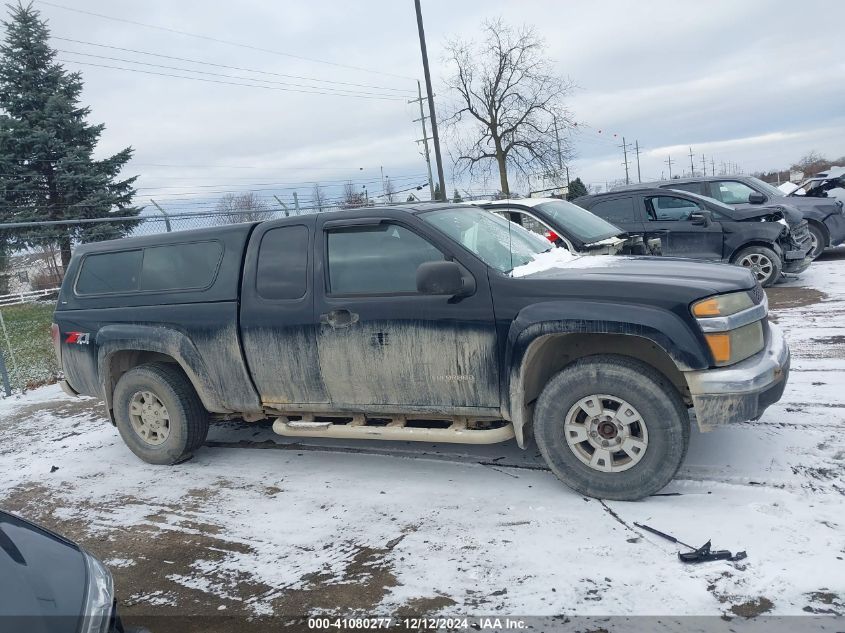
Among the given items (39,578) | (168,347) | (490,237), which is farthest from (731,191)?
(39,578)

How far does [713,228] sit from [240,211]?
8.30 meters

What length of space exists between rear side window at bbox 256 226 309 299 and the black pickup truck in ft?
0.04

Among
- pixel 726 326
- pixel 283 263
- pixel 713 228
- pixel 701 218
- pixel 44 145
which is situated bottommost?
pixel 726 326

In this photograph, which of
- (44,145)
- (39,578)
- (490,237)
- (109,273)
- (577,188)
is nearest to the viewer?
(39,578)

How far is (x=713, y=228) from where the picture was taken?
9930mm

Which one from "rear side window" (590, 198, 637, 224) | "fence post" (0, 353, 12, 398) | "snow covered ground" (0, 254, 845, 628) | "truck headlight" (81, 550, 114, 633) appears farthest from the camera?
"rear side window" (590, 198, 637, 224)

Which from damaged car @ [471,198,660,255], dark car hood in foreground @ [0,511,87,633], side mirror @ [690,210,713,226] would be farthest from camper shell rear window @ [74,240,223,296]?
side mirror @ [690,210,713,226]

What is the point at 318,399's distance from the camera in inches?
180

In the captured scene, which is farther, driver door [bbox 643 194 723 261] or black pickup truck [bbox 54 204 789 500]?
driver door [bbox 643 194 723 261]

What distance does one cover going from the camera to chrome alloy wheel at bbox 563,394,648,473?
12.0ft

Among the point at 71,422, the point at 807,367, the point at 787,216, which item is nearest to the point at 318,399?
the point at 71,422

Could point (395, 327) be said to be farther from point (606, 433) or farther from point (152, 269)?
point (152, 269)

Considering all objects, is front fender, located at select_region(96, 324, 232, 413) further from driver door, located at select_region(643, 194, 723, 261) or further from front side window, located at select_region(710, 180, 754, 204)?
front side window, located at select_region(710, 180, 754, 204)

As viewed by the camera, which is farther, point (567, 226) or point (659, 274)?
point (567, 226)
